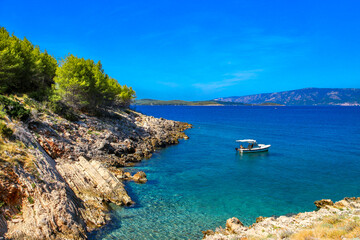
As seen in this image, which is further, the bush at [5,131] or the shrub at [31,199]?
the bush at [5,131]

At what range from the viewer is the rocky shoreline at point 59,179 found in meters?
16.7

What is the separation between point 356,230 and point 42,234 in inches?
774

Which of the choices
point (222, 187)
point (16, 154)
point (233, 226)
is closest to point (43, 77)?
point (16, 154)

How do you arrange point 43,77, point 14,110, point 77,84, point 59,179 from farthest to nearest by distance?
point 43,77
point 77,84
point 14,110
point 59,179

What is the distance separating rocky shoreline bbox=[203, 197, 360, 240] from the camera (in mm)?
13211

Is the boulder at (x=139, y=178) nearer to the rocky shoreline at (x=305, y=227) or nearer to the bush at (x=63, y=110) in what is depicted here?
the rocky shoreline at (x=305, y=227)

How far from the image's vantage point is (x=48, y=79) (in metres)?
51.8

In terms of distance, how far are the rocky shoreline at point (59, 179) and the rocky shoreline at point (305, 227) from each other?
34.6 ft

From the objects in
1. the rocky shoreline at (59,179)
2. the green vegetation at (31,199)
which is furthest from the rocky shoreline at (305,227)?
the green vegetation at (31,199)

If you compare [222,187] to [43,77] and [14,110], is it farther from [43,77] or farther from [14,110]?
[43,77]

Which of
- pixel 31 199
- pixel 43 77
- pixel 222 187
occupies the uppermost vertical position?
pixel 43 77

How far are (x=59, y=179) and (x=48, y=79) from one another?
37747mm

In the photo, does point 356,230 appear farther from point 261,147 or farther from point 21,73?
point 21,73

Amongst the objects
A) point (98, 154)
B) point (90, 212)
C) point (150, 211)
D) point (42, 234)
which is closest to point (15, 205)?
point (42, 234)
